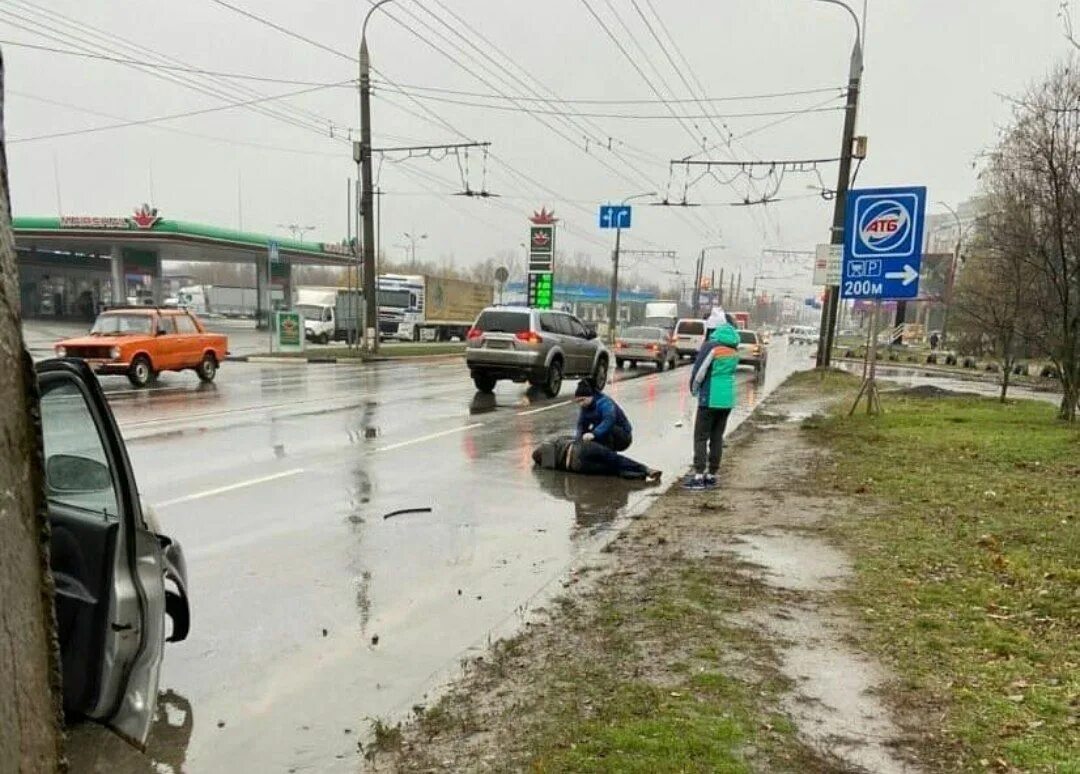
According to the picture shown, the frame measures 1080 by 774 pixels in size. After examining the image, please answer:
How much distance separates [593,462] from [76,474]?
6405mm

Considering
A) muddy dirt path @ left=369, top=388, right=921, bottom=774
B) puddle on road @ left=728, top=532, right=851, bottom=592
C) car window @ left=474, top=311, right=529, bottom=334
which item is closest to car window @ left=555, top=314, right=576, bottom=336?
car window @ left=474, top=311, right=529, bottom=334

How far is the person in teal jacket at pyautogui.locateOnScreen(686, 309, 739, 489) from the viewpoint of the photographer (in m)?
8.31

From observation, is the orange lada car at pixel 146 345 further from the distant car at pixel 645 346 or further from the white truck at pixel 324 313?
the white truck at pixel 324 313

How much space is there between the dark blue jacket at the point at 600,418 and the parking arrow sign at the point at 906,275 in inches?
232

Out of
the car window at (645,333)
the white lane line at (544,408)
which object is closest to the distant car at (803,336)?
the car window at (645,333)

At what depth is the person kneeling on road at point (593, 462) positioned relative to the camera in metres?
8.95

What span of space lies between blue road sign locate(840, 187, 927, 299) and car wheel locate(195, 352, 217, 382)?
14.4 meters

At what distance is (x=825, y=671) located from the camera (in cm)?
378

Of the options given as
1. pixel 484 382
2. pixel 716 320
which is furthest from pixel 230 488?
pixel 484 382

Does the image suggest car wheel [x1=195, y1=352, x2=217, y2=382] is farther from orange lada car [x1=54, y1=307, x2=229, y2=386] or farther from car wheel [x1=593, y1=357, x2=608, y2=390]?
car wheel [x1=593, y1=357, x2=608, y2=390]

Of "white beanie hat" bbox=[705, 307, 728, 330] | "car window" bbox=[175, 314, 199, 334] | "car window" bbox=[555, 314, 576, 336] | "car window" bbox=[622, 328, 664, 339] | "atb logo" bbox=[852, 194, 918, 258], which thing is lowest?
"car window" bbox=[622, 328, 664, 339]

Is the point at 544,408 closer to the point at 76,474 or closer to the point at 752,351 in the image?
the point at 76,474

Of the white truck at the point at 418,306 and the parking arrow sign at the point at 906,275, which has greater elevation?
the parking arrow sign at the point at 906,275

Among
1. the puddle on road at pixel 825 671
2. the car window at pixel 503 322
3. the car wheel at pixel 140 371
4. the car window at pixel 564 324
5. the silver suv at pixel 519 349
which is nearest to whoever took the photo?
the puddle on road at pixel 825 671
